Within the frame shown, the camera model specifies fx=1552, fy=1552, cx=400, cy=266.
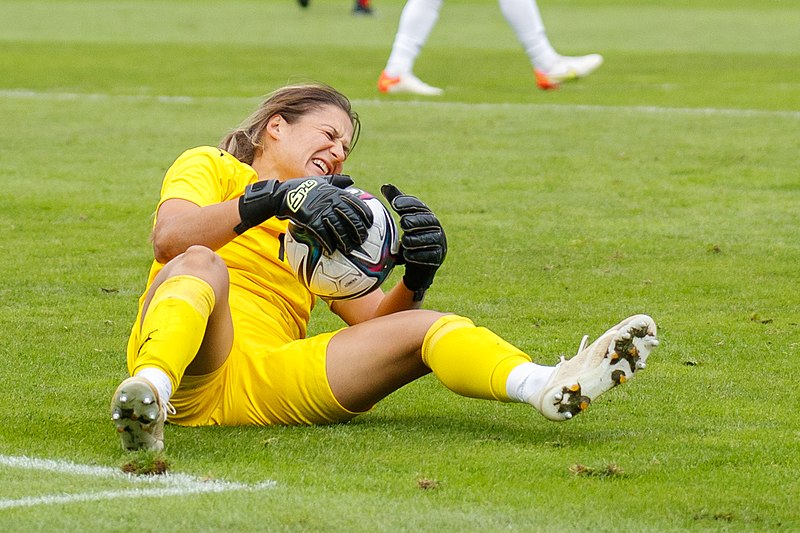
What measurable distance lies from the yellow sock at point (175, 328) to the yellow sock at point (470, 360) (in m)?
0.65

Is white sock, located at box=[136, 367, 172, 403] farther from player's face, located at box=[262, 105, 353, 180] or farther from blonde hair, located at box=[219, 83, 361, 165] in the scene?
blonde hair, located at box=[219, 83, 361, 165]

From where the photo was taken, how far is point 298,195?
14.3ft

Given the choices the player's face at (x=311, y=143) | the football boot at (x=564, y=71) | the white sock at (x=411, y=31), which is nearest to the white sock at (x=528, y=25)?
the football boot at (x=564, y=71)

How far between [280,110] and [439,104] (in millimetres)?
9369

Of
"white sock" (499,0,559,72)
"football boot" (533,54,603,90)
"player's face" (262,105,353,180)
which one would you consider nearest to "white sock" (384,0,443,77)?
"white sock" (499,0,559,72)

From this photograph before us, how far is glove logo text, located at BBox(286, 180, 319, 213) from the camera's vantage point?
4336 mm

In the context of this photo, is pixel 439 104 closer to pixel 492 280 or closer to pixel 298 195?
pixel 492 280

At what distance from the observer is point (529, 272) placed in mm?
7578

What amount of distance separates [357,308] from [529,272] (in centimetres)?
260

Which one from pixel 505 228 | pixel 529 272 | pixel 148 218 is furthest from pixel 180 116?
pixel 529 272

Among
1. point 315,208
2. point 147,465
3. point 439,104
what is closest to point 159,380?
point 147,465

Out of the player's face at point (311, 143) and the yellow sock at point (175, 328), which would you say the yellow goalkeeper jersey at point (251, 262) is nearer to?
the player's face at point (311, 143)

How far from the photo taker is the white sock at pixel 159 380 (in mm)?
4008

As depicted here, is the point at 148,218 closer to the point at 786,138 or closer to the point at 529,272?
the point at 529,272
